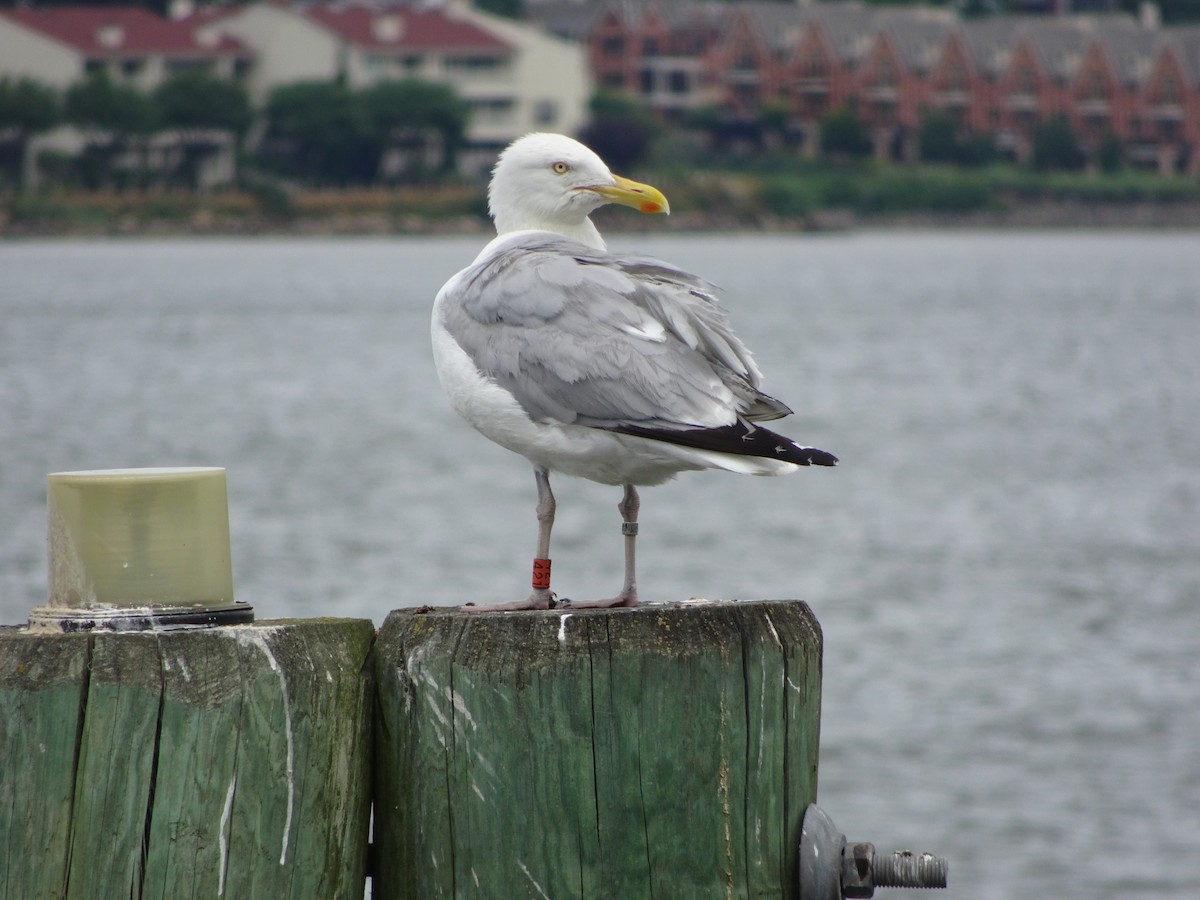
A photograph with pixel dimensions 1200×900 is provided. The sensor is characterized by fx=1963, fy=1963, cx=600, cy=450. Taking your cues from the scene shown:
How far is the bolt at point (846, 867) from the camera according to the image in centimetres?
341

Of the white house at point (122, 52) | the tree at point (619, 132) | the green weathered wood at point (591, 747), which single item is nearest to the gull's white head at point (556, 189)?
the green weathered wood at point (591, 747)

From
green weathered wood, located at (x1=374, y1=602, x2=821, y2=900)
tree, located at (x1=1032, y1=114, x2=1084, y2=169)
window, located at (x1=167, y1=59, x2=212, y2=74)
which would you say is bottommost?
tree, located at (x1=1032, y1=114, x2=1084, y2=169)

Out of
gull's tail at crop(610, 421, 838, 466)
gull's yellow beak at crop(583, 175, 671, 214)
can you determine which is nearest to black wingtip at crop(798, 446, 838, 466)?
gull's tail at crop(610, 421, 838, 466)

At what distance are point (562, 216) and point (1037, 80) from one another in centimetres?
12175

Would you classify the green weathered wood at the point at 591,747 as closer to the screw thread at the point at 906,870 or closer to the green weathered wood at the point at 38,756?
the screw thread at the point at 906,870

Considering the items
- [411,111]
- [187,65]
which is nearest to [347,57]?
[187,65]

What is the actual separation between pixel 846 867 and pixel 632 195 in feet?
5.27

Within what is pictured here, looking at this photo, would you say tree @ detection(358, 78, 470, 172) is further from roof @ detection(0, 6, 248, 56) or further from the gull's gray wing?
the gull's gray wing

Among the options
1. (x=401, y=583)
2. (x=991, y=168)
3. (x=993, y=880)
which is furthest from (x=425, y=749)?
(x=991, y=168)

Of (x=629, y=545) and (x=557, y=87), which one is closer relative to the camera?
(x=629, y=545)

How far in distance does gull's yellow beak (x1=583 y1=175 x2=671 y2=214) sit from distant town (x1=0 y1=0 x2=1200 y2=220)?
90378 mm

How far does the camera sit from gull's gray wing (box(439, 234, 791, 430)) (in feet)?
12.0

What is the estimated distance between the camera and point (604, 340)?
12.4 feet

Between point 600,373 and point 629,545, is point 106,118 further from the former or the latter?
point 600,373
